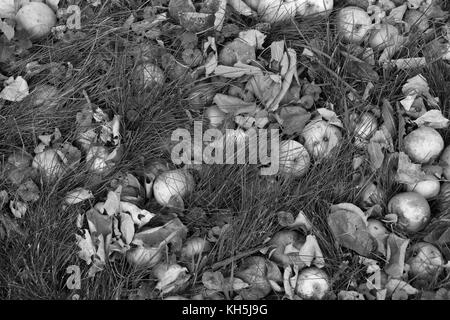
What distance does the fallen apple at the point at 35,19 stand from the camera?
9.99 feet

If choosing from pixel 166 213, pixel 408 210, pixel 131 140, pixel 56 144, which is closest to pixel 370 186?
pixel 408 210

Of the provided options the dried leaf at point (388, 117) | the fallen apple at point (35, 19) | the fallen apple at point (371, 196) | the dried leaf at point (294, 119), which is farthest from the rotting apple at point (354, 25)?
the fallen apple at point (35, 19)

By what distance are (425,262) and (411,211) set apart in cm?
24

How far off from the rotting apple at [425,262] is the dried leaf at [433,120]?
64 cm

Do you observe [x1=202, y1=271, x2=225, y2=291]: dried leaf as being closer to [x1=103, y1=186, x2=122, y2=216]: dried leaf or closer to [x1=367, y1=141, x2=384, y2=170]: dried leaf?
[x1=103, y1=186, x2=122, y2=216]: dried leaf

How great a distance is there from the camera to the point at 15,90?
2982mm

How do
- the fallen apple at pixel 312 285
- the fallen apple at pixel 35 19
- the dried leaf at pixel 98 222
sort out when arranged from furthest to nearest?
the fallen apple at pixel 35 19 < the dried leaf at pixel 98 222 < the fallen apple at pixel 312 285

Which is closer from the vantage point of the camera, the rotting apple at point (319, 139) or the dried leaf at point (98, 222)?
the dried leaf at point (98, 222)

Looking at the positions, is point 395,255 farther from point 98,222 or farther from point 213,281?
point 98,222

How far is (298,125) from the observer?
9.48 feet

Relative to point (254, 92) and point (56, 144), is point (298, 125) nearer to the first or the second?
point (254, 92)

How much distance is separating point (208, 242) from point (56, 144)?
92 cm

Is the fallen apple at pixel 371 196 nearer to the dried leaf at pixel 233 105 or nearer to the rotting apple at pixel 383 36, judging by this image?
the dried leaf at pixel 233 105

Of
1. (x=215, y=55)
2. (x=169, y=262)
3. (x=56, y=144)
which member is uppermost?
(x=215, y=55)
